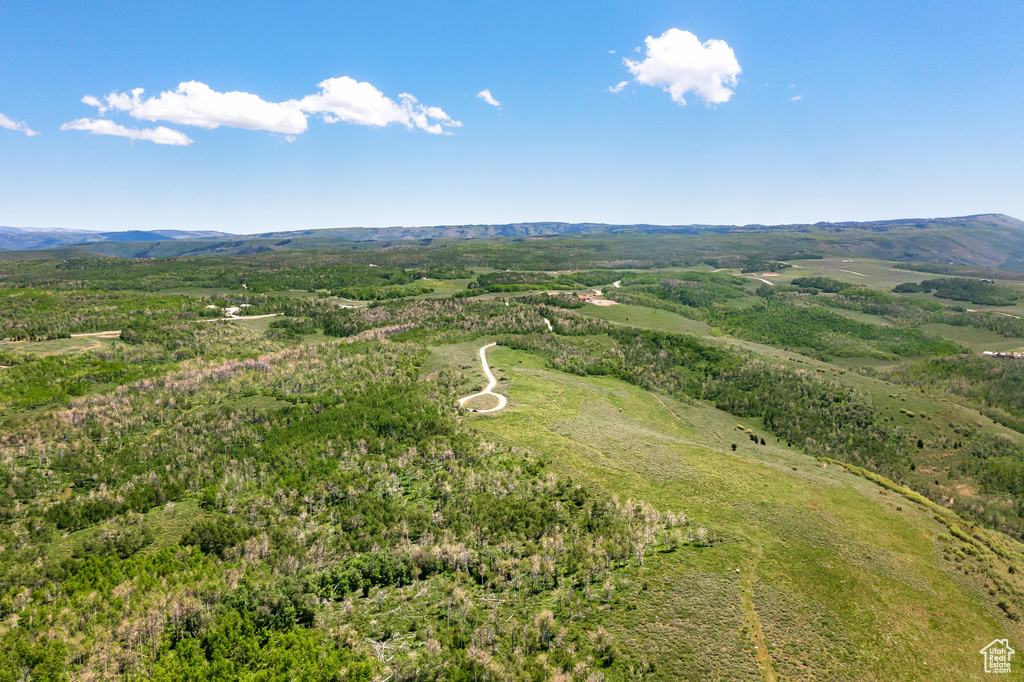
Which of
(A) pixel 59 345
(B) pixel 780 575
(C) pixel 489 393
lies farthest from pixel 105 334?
(B) pixel 780 575

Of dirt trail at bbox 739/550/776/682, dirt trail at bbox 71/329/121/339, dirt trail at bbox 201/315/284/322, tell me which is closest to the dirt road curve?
dirt trail at bbox 739/550/776/682

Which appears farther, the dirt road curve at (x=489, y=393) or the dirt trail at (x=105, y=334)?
the dirt trail at (x=105, y=334)

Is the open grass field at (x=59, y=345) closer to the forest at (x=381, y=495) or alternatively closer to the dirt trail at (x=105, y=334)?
the forest at (x=381, y=495)

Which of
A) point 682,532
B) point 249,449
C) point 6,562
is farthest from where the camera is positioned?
point 249,449

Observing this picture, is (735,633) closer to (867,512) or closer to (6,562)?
(867,512)

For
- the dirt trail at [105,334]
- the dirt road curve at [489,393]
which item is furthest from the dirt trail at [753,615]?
the dirt trail at [105,334]

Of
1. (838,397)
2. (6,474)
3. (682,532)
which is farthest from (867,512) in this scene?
(6,474)
